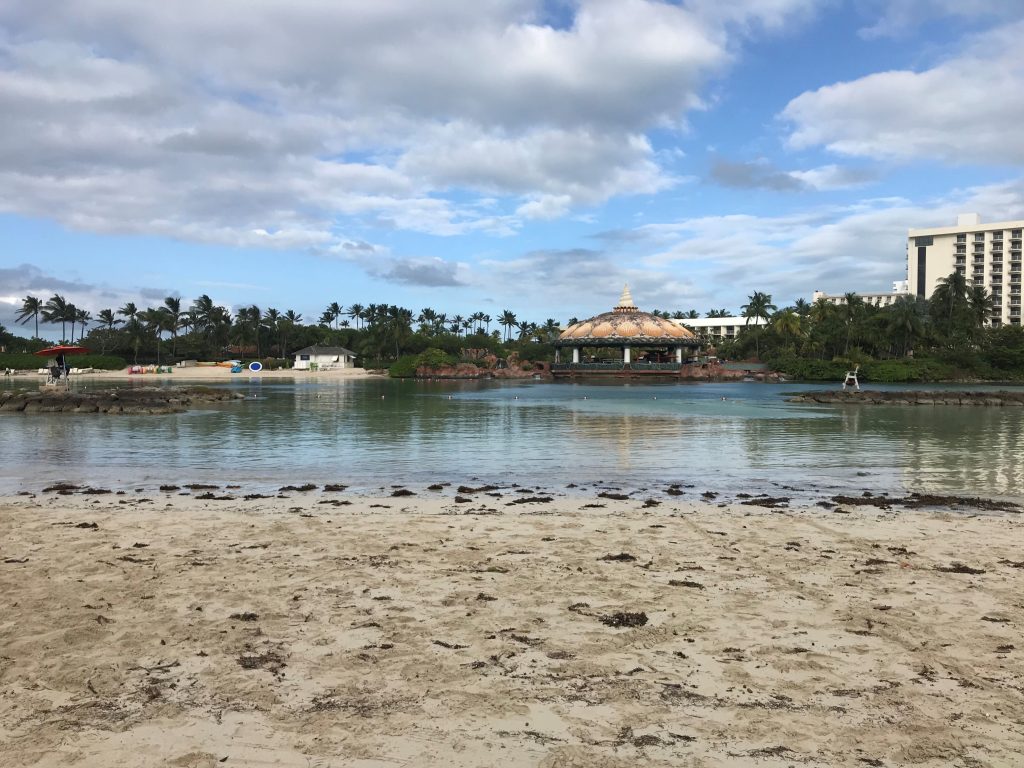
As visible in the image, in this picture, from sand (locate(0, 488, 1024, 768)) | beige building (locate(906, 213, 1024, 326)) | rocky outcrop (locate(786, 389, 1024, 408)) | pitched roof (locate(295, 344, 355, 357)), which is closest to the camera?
sand (locate(0, 488, 1024, 768))

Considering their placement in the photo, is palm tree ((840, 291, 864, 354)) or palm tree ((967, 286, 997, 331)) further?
palm tree ((840, 291, 864, 354))

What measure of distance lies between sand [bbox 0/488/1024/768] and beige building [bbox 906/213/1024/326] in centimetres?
15754

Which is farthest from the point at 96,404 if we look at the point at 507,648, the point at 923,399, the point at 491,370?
the point at 491,370

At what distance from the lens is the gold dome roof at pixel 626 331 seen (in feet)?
374

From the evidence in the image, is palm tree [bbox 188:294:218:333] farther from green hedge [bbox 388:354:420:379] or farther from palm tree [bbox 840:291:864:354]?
palm tree [bbox 840:291:864:354]

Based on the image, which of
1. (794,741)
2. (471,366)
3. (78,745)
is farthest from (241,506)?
(471,366)

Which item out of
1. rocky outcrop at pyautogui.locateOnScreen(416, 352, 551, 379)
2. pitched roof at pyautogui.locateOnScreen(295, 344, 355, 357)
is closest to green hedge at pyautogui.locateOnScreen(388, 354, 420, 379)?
rocky outcrop at pyautogui.locateOnScreen(416, 352, 551, 379)

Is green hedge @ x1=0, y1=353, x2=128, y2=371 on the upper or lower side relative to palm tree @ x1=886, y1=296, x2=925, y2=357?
lower

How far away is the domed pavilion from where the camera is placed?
4402 inches

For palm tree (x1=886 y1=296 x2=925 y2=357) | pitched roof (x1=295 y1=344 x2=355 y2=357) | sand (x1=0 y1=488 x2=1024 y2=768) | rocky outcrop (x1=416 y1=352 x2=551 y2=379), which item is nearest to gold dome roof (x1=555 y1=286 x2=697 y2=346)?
rocky outcrop (x1=416 y1=352 x2=551 y2=379)

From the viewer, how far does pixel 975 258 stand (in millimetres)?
145125

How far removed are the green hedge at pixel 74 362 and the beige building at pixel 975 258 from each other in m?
153

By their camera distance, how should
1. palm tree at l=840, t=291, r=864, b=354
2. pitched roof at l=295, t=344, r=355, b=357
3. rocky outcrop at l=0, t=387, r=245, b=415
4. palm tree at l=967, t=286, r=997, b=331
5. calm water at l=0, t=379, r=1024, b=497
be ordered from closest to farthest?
calm water at l=0, t=379, r=1024, b=497
rocky outcrop at l=0, t=387, r=245, b=415
palm tree at l=967, t=286, r=997, b=331
palm tree at l=840, t=291, r=864, b=354
pitched roof at l=295, t=344, r=355, b=357

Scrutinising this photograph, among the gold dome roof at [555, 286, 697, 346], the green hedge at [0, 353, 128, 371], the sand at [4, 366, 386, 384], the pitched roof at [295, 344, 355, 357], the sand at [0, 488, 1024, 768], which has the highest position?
the gold dome roof at [555, 286, 697, 346]
